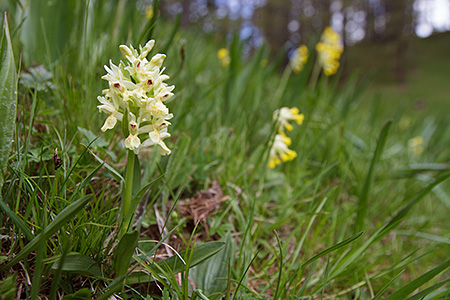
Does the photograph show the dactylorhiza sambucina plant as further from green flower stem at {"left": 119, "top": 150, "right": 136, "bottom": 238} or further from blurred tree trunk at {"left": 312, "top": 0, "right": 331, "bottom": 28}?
blurred tree trunk at {"left": 312, "top": 0, "right": 331, "bottom": 28}

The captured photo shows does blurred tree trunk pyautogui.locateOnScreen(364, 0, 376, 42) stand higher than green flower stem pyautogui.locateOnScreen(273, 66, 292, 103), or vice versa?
blurred tree trunk pyautogui.locateOnScreen(364, 0, 376, 42)

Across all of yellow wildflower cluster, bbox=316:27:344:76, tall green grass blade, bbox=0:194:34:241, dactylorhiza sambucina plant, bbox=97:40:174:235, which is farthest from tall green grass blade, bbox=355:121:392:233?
yellow wildflower cluster, bbox=316:27:344:76

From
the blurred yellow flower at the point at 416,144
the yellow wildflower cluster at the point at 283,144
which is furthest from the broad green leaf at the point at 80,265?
the blurred yellow flower at the point at 416,144

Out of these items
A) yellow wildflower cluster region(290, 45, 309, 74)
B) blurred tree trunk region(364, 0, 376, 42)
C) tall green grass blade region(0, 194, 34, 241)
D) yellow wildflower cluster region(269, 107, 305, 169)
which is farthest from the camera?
blurred tree trunk region(364, 0, 376, 42)

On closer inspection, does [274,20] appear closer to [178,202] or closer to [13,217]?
[178,202]

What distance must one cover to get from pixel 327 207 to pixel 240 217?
36 centimetres

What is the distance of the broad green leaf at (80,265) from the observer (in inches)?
23.4

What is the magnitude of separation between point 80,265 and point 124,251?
9 cm

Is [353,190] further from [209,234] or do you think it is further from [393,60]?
[393,60]

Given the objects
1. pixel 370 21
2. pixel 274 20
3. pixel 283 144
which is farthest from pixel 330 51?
pixel 370 21

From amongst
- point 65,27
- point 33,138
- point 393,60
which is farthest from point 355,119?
point 393,60

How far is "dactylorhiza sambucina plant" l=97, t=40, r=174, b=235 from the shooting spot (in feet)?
2.05

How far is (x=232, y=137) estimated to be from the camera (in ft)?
4.80

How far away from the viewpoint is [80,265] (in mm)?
608
